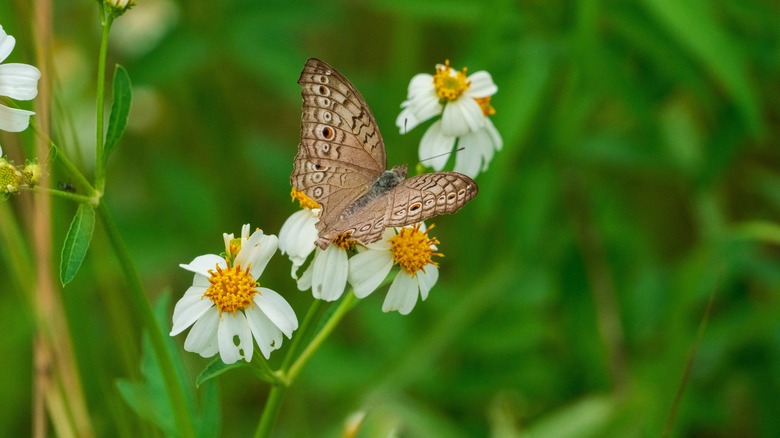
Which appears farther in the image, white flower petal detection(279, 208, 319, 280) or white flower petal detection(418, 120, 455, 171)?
white flower petal detection(418, 120, 455, 171)

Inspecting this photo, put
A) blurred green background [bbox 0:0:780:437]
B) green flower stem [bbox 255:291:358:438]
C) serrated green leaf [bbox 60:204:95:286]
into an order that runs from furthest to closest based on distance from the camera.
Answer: blurred green background [bbox 0:0:780:437]
green flower stem [bbox 255:291:358:438]
serrated green leaf [bbox 60:204:95:286]

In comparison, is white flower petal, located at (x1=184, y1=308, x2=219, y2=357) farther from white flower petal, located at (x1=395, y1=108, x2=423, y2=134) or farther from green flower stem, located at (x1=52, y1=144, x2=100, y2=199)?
white flower petal, located at (x1=395, y1=108, x2=423, y2=134)

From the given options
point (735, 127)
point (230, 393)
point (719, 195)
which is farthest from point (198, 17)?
point (719, 195)

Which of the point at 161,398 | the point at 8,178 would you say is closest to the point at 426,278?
the point at 161,398

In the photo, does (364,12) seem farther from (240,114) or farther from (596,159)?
(596,159)

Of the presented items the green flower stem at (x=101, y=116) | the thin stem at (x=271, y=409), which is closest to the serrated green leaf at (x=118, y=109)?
the green flower stem at (x=101, y=116)

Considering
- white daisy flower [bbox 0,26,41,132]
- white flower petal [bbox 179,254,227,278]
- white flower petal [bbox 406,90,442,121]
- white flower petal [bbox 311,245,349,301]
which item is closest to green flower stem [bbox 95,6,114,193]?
white daisy flower [bbox 0,26,41,132]

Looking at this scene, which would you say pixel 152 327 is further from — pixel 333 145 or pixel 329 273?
pixel 333 145
